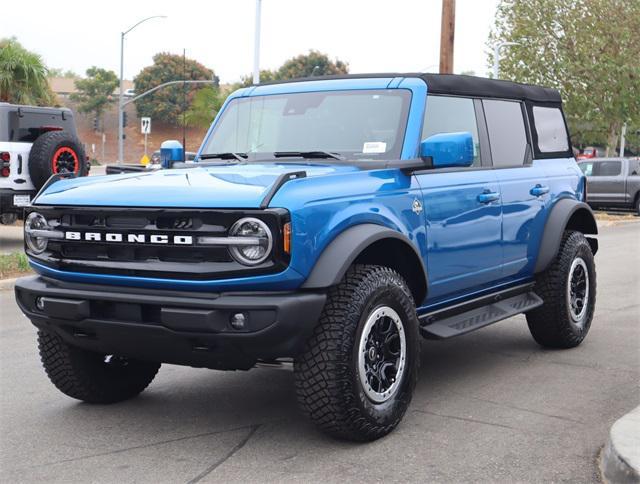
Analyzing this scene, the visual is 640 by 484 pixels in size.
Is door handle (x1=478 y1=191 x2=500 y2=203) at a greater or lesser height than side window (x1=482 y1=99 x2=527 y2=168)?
lesser

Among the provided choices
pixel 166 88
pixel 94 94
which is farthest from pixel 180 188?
pixel 94 94

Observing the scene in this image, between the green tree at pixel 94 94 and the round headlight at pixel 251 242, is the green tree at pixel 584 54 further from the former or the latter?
the green tree at pixel 94 94

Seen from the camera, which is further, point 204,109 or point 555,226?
point 204,109

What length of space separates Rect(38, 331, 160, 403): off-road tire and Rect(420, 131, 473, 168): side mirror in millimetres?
2143

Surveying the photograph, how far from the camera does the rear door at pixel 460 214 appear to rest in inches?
229

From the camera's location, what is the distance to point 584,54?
38219 mm

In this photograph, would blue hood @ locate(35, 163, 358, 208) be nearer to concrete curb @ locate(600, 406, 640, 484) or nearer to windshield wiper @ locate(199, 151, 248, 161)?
windshield wiper @ locate(199, 151, 248, 161)

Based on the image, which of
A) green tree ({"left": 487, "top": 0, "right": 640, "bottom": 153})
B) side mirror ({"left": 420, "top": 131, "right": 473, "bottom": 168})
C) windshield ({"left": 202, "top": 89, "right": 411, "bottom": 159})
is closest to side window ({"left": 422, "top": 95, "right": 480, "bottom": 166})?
windshield ({"left": 202, "top": 89, "right": 411, "bottom": 159})

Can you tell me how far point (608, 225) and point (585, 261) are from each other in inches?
676

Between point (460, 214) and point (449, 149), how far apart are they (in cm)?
61

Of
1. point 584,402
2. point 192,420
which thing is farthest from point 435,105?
point 192,420

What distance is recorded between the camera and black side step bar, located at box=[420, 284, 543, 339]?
5.88 meters

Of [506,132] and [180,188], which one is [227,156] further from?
[506,132]

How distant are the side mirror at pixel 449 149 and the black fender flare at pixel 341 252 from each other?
2.29 feet
